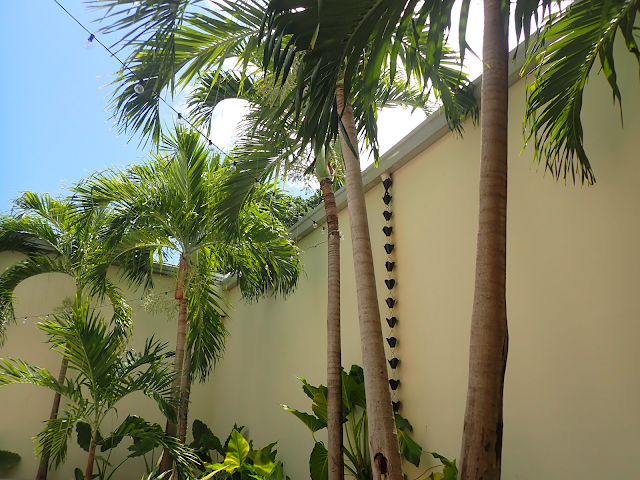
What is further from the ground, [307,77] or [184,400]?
[307,77]

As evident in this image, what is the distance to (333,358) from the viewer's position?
3.88 m

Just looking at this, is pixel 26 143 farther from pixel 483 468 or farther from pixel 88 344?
pixel 483 468

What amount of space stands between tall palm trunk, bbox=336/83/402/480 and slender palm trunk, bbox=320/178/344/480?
4.13 feet

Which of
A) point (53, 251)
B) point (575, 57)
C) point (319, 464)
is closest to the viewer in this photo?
point (575, 57)

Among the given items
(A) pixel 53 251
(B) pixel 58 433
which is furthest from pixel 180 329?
(A) pixel 53 251

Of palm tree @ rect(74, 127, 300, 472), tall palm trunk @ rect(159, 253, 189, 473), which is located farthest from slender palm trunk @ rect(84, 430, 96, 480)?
tall palm trunk @ rect(159, 253, 189, 473)

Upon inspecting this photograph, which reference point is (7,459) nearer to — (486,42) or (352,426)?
(352,426)

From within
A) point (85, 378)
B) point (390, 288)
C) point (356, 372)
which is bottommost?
point (85, 378)

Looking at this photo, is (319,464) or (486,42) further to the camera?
(319,464)

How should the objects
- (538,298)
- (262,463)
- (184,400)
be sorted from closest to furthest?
(538,298), (262,463), (184,400)

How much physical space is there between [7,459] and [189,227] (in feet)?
14.9

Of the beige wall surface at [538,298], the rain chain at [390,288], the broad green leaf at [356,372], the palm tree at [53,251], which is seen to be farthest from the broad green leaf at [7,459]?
the rain chain at [390,288]

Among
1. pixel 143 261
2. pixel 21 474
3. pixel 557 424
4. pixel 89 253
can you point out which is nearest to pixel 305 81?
pixel 557 424

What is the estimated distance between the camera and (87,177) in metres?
5.10
